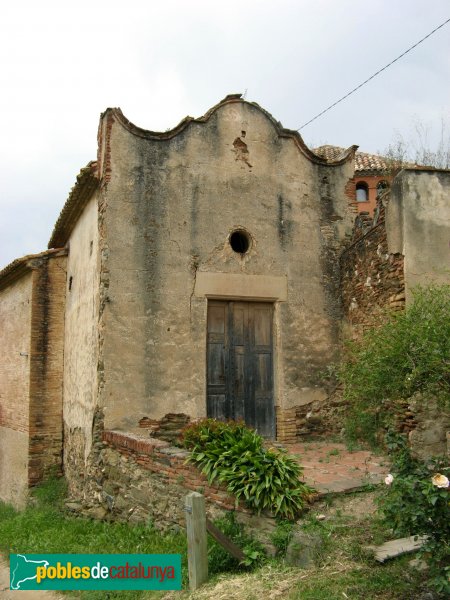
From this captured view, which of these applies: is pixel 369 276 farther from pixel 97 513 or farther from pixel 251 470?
pixel 97 513

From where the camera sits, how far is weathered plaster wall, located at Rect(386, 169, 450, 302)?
332 inches

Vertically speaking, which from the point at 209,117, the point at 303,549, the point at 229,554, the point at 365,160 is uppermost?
the point at 365,160

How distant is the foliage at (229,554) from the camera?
5344 mm

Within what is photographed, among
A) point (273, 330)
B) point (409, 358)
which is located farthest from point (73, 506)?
point (409, 358)

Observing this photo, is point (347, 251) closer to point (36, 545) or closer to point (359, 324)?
point (359, 324)

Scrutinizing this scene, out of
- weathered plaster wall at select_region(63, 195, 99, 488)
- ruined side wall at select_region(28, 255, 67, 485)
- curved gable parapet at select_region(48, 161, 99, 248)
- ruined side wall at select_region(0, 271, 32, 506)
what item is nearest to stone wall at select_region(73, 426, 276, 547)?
weathered plaster wall at select_region(63, 195, 99, 488)

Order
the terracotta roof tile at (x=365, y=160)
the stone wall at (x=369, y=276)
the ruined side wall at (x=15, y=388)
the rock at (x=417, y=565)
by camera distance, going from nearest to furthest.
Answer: the rock at (x=417, y=565) → the stone wall at (x=369, y=276) → the ruined side wall at (x=15, y=388) → the terracotta roof tile at (x=365, y=160)

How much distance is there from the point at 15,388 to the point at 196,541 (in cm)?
858

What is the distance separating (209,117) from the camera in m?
9.83

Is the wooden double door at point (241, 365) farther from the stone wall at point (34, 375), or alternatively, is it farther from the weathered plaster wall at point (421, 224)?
the stone wall at point (34, 375)

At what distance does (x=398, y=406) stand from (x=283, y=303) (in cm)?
289

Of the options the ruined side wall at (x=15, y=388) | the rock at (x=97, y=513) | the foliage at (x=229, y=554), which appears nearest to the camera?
the foliage at (x=229, y=554)

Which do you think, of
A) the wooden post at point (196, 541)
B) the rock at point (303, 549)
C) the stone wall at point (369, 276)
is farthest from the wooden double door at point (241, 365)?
the rock at point (303, 549)

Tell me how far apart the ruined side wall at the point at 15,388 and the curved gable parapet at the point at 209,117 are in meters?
4.38
